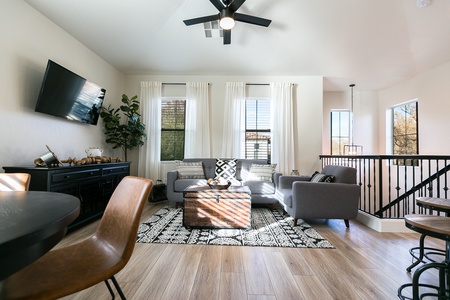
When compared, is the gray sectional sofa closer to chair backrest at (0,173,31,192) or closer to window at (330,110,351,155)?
chair backrest at (0,173,31,192)

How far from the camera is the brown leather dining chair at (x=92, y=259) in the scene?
79 centimetres

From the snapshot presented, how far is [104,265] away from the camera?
945mm

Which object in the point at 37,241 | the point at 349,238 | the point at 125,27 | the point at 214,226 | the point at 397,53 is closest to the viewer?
the point at 37,241

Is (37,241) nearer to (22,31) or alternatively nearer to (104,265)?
(104,265)

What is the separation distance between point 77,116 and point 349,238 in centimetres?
424

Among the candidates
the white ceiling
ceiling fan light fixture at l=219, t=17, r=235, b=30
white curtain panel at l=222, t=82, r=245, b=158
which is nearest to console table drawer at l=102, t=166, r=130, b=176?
white curtain panel at l=222, t=82, r=245, b=158

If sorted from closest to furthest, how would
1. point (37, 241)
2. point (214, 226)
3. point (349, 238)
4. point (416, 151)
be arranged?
point (37, 241), point (349, 238), point (214, 226), point (416, 151)

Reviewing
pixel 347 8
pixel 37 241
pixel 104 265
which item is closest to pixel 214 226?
pixel 104 265

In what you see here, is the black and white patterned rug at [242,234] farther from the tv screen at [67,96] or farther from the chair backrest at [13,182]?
the tv screen at [67,96]

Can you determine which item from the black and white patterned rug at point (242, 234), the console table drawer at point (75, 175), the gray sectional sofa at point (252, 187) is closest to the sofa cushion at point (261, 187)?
the gray sectional sofa at point (252, 187)

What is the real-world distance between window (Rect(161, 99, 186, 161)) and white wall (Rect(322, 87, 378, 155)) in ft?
12.5

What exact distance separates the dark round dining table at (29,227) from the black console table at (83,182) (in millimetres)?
1756

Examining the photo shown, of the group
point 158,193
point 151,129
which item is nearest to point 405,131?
point 158,193

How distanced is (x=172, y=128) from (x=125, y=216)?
3920 millimetres
